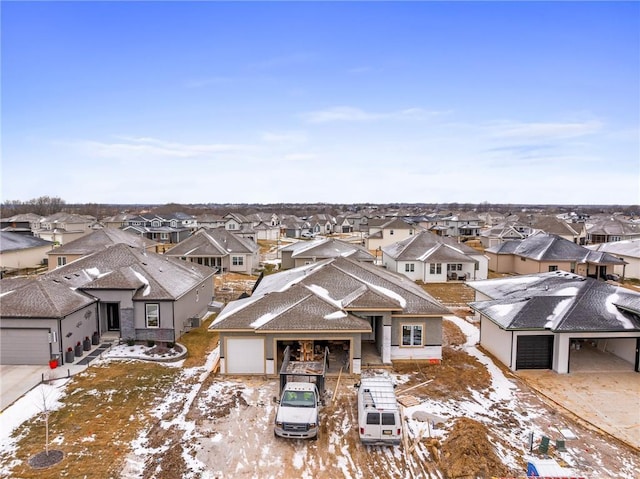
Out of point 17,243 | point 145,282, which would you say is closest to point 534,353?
point 145,282

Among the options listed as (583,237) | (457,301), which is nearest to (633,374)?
(457,301)

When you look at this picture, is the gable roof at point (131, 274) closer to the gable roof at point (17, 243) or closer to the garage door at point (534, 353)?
the garage door at point (534, 353)

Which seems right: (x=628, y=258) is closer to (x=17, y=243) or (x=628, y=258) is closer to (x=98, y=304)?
(x=98, y=304)

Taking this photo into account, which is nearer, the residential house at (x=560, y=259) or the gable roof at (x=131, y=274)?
the gable roof at (x=131, y=274)

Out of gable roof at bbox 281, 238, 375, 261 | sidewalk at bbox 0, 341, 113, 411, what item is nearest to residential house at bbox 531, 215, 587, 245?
gable roof at bbox 281, 238, 375, 261

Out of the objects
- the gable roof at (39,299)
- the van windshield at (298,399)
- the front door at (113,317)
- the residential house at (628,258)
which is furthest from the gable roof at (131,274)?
the residential house at (628,258)

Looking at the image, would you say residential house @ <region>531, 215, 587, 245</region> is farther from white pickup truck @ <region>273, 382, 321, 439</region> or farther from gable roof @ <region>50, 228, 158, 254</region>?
white pickup truck @ <region>273, 382, 321, 439</region>
